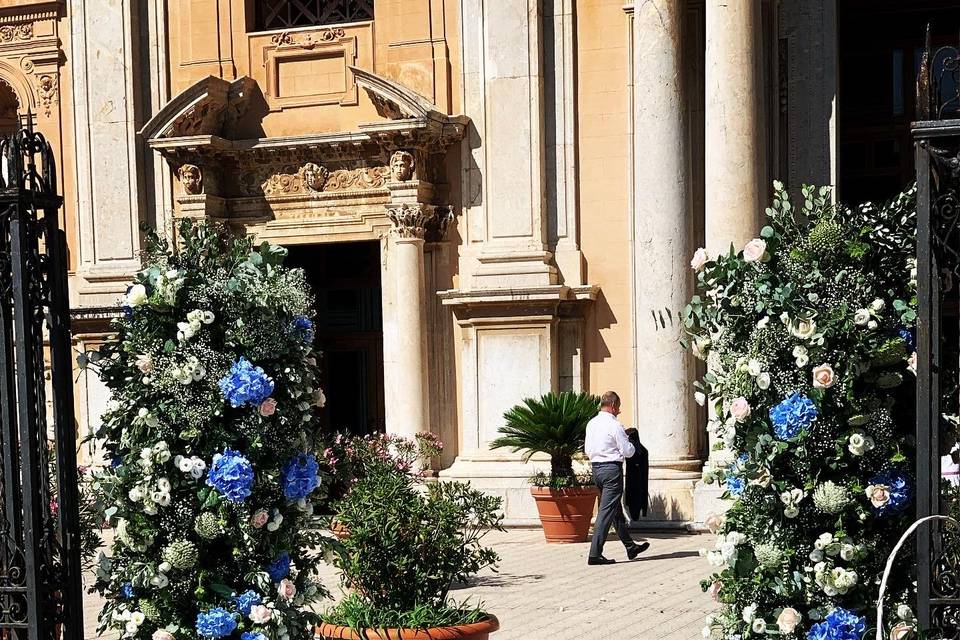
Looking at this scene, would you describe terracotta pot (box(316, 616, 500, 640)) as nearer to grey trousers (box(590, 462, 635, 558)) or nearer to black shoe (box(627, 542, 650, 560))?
grey trousers (box(590, 462, 635, 558))

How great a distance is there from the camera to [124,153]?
18.9 metres

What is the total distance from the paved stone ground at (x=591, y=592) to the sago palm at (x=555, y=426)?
95 cm

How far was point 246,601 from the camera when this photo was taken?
7.07m

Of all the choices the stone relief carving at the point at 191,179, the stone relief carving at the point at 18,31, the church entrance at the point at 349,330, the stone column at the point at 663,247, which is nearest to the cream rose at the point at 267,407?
the stone column at the point at 663,247

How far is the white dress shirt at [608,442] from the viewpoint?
14.1 meters

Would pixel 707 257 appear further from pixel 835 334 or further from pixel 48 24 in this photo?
pixel 48 24

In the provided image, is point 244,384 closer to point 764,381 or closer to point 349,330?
point 764,381

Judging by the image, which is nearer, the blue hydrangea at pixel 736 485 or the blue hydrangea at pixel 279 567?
the blue hydrangea at pixel 736 485

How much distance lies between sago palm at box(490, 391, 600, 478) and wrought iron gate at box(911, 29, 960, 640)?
29.8 ft

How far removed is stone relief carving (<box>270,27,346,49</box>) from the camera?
18.1m

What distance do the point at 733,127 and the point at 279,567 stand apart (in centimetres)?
934

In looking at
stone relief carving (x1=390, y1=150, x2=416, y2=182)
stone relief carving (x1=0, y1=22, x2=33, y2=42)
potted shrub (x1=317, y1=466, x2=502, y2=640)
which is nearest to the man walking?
stone relief carving (x1=390, y1=150, x2=416, y2=182)

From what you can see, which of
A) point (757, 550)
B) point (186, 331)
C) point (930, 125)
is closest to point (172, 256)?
point (186, 331)

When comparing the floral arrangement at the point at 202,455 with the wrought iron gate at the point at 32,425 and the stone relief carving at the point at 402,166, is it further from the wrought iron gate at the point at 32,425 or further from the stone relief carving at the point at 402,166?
the stone relief carving at the point at 402,166
